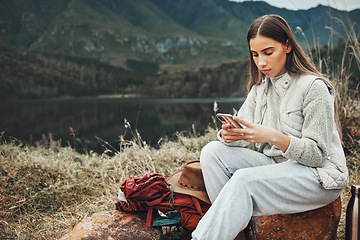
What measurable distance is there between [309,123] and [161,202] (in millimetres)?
1150

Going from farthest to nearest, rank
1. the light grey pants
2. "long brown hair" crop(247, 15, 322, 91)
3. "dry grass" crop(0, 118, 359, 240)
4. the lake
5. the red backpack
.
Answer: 1. the lake
2. "dry grass" crop(0, 118, 359, 240)
3. the red backpack
4. "long brown hair" crop(247, 15, 322, 91)
5. the light grey pants

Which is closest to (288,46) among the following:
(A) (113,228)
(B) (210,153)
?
(B) (210,153)

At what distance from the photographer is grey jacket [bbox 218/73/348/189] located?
4.65 feet

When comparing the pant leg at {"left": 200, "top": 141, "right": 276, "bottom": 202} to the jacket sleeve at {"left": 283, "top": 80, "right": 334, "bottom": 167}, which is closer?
the jacket sleeve at {"left": 283, "top": 80, "right": 334, "bottom": 167}

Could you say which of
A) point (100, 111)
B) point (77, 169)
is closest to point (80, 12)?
point (100, 111)

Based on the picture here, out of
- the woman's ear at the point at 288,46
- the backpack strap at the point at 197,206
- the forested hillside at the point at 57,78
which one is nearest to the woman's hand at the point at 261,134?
the woman's ear at the point at 288,46

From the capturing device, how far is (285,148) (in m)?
1.44

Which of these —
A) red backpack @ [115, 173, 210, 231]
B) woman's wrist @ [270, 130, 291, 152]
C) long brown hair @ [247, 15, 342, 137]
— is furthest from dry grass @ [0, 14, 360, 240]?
long brown hair @ [247, 15, 342, 137]

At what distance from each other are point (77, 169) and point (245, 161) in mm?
2790

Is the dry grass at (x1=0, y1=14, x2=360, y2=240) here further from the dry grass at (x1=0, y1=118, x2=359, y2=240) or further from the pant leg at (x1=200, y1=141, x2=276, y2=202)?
the pant leg at (x1=200, y1=141, x2=276, y2=202)

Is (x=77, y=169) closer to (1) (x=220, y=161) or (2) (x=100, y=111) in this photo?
(1) (x=220, y=161)

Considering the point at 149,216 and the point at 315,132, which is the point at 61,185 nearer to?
the point at 149,216

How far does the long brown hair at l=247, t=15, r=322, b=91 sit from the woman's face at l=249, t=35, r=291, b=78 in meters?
0.03

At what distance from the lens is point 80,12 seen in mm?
31344
